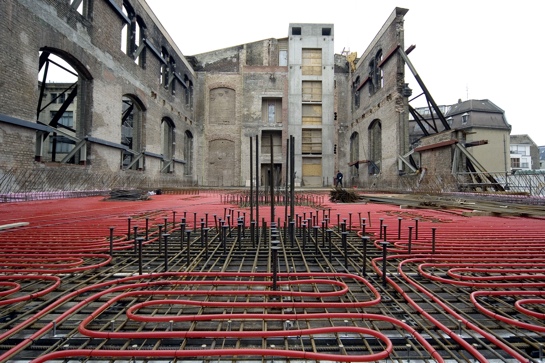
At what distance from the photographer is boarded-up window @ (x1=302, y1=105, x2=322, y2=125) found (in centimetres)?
2359

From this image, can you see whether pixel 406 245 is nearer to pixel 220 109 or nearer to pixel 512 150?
pixel 220 109

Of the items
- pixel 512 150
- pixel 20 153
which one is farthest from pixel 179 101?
pixel 512 150

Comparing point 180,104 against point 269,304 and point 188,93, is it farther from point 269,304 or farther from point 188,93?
point 269,304

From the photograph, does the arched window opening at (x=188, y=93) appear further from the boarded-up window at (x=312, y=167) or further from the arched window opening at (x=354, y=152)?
the arched window opening at (x=354, y=152)

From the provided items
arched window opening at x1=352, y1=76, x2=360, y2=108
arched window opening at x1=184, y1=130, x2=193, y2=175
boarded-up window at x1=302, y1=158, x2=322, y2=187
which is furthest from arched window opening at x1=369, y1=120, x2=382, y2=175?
arched window opening at x1=184, y1=130, x2=193, y2=175

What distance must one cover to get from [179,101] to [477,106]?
26.6m

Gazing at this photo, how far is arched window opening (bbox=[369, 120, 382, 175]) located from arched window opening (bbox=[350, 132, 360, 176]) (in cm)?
226

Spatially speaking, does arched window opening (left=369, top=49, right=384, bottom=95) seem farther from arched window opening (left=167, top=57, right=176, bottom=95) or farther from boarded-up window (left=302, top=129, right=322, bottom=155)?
arched window opening (left=167, top=57, right=176, bottom=95)

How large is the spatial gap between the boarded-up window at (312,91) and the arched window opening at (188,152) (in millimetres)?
9887

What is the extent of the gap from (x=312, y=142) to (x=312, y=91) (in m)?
4.24

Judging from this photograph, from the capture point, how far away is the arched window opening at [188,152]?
73.7ft

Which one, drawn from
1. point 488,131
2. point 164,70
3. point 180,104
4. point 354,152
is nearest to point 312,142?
point 354,152

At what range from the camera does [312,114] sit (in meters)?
23.6

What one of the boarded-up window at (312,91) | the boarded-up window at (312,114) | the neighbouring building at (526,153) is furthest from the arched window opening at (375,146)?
the neighbouring building at (526,153)
